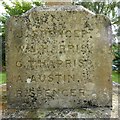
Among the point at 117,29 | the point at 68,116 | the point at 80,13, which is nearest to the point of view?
the point at 68,116

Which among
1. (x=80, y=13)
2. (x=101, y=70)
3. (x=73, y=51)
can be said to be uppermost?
(x=80, y=13)

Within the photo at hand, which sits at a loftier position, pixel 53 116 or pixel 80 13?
pixel 80 13

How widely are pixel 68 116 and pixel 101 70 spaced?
0.66 m

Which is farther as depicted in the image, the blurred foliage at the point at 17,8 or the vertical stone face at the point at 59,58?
the blurred foliage at the point at 17,8

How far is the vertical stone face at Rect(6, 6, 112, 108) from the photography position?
3271 millimetres

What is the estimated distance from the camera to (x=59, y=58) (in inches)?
130

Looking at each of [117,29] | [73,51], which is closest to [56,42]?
[73,51]

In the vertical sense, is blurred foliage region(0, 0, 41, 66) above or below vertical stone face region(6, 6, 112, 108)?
above

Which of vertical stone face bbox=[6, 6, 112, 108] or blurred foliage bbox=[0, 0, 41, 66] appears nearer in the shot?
vertical stone face bbox=[6, 6, 112, 108]

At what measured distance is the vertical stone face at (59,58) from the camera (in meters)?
3.27

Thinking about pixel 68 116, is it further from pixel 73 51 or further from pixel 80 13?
pixel 80 13

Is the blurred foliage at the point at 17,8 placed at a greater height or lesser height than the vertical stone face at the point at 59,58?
greater

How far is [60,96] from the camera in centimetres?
334

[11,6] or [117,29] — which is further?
[117,29]
